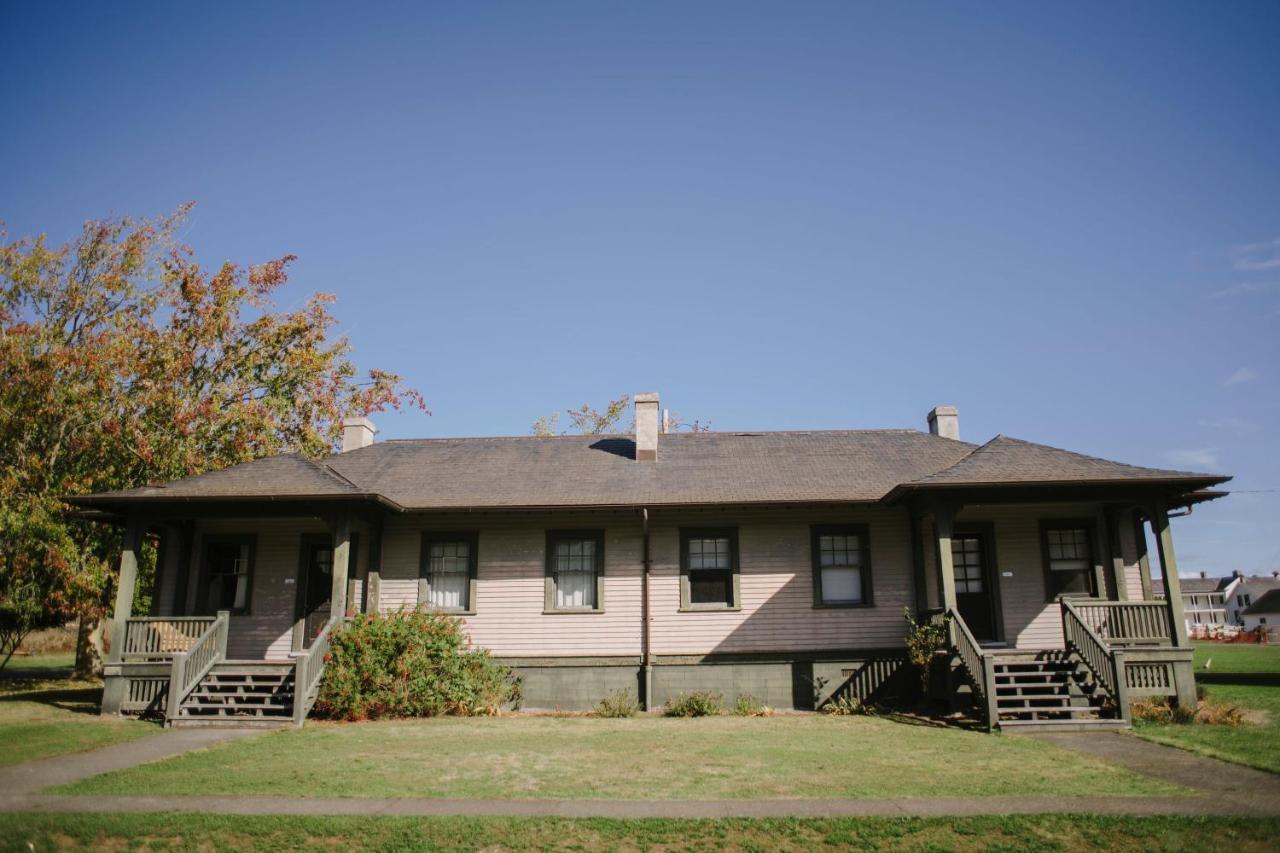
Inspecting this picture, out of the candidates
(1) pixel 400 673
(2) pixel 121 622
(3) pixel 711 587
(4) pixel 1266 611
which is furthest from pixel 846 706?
(4) pixel 1266 611

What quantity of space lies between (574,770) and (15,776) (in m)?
6.48

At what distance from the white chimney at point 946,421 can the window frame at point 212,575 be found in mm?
16688

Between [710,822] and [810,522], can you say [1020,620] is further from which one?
[710,822]

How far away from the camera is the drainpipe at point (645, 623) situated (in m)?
16.2

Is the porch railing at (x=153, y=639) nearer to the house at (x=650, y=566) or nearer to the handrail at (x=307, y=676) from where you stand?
the house at (x=650, y=566)

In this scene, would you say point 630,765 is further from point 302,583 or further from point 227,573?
point 227,573

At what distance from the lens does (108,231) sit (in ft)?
76.4

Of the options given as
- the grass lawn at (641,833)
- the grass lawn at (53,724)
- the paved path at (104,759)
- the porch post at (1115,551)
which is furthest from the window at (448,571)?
the porch post at (1115,551)

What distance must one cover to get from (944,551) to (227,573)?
14.8 m

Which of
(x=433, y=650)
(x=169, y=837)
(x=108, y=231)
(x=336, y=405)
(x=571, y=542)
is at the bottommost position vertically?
(x=169, y=837)

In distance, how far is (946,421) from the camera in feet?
69.8

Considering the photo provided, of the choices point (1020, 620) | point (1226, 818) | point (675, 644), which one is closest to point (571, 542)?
point (675, 644)

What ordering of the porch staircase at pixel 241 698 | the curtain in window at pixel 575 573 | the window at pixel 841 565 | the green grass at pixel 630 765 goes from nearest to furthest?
the green grass at pixel 630 765, the porch staircase at pixel 241 698, the window at pixel 841 565, the curtain in window at pixel 575 573

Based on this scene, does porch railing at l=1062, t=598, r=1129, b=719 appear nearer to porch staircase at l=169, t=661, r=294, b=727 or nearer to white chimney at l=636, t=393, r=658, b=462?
white chimney at l=636, t=393, r=658, b=462
